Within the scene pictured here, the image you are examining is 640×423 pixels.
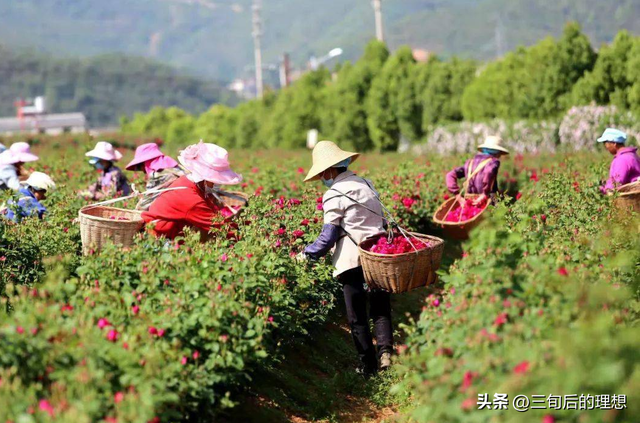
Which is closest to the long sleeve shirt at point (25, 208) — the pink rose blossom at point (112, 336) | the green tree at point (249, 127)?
the pink rose blossom at point (112, 336)

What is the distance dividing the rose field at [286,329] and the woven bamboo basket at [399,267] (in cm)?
42

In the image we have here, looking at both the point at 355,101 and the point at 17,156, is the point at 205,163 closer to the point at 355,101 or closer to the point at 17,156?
the point at 17,156

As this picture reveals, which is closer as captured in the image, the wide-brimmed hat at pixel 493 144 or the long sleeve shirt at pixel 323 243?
the long sleeve shirt at pixel 323 243

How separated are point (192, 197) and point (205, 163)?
27 cm

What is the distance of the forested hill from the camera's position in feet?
549

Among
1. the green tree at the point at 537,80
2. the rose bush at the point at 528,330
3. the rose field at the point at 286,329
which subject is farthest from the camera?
the green tree at the point at 537,80

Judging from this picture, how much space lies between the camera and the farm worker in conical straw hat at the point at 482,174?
362 inches

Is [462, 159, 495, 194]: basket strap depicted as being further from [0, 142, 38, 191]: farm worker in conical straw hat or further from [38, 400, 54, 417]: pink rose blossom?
[38, 400, 54, 417]: pink rose blossom

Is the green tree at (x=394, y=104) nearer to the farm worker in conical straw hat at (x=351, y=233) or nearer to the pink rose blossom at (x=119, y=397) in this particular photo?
the farm worker in conical straw hat at (x=351, y=233)

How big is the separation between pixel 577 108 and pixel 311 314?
1694cm

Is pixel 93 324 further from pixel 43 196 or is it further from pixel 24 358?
pixel 43 196

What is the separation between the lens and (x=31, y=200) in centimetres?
780

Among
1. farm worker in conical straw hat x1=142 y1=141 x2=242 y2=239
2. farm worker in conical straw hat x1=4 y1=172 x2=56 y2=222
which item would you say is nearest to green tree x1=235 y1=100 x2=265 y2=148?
farm worker in conical straw hat x1=4 y1=172 x2=56 y2=222

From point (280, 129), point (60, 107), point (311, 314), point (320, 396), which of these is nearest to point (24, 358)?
point (320, 396)
